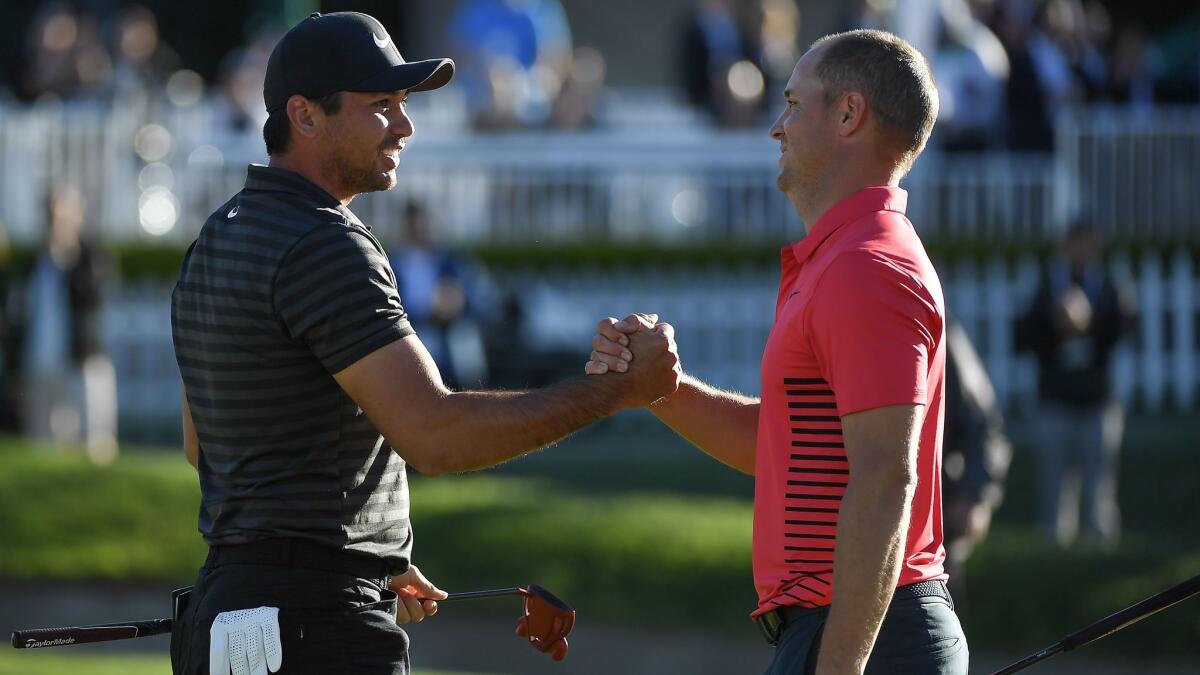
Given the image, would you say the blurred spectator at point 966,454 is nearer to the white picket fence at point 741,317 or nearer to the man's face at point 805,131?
the man's face at point 805,131

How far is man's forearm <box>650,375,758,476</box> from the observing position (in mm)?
4203

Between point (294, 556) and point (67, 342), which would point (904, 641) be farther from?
point (67, 342)

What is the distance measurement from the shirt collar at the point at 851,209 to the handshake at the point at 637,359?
1.72 ft

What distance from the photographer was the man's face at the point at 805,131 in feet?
12.1

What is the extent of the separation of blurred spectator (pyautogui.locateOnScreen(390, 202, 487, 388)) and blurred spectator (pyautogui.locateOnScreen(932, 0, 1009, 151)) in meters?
4.72

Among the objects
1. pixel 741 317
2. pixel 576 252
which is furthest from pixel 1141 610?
pixel 576 252

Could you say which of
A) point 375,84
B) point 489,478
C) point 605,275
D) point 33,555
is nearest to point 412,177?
point 605,275

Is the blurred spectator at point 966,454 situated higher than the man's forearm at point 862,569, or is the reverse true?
the man's forearm at point 862,569

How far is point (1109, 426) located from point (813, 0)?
10.7 metres

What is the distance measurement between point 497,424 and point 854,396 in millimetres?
826

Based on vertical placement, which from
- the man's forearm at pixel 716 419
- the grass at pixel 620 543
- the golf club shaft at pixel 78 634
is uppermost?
the man's forearm at pixel 716 419

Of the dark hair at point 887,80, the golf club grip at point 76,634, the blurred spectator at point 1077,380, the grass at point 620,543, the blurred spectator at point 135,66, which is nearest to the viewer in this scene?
the dark hair at point 887,80

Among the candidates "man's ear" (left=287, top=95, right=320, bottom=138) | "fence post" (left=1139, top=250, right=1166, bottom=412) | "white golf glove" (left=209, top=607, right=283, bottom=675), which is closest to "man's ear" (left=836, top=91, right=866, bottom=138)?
"man's ear" (left=287, top=95, right=320, bottom=138)

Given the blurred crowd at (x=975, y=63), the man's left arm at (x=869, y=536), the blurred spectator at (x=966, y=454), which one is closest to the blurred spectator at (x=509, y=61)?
the blurred crowd at (x=975, y=63)
